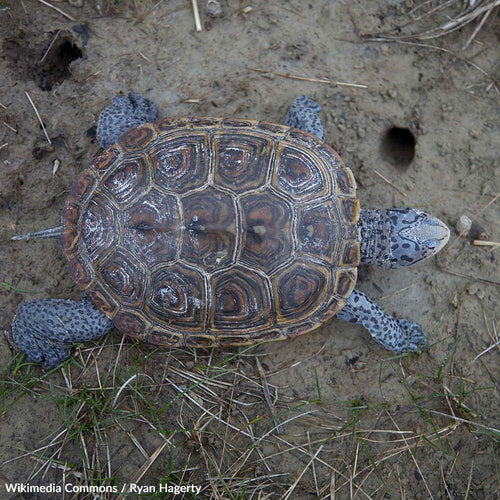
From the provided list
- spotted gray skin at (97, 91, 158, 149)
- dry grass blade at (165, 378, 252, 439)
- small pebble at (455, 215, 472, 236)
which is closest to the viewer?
dry grass blade at (165, 378, 252, 439)

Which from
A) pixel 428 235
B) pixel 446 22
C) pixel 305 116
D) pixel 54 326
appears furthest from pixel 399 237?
pixel 54 326

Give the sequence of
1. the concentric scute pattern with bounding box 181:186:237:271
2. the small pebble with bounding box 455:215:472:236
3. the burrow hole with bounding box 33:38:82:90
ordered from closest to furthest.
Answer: the concentric scute pattern with bounding box 181:186:237:271 → the small pebble with bounding box 455:215:472:236 → the burrow hole with bounding box 33:38:82:90

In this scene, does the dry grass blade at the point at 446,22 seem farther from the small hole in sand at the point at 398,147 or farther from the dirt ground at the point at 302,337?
the small hole in sand at the point at 398,147

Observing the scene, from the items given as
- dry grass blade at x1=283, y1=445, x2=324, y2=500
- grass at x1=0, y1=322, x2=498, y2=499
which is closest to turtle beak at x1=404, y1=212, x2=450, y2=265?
grass at x1=0, y1=322, x2=498, y2=499

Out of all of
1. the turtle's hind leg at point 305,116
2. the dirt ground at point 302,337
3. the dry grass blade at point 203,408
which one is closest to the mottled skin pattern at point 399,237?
the dirt ground at point 302,337

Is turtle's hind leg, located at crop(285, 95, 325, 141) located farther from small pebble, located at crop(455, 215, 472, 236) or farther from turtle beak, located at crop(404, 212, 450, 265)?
small pebble, located at crop(455, 215, 472, 236)

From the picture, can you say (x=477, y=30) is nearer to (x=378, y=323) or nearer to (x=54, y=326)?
(x=378, y=323)

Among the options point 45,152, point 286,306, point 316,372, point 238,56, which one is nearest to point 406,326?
point 316,372
